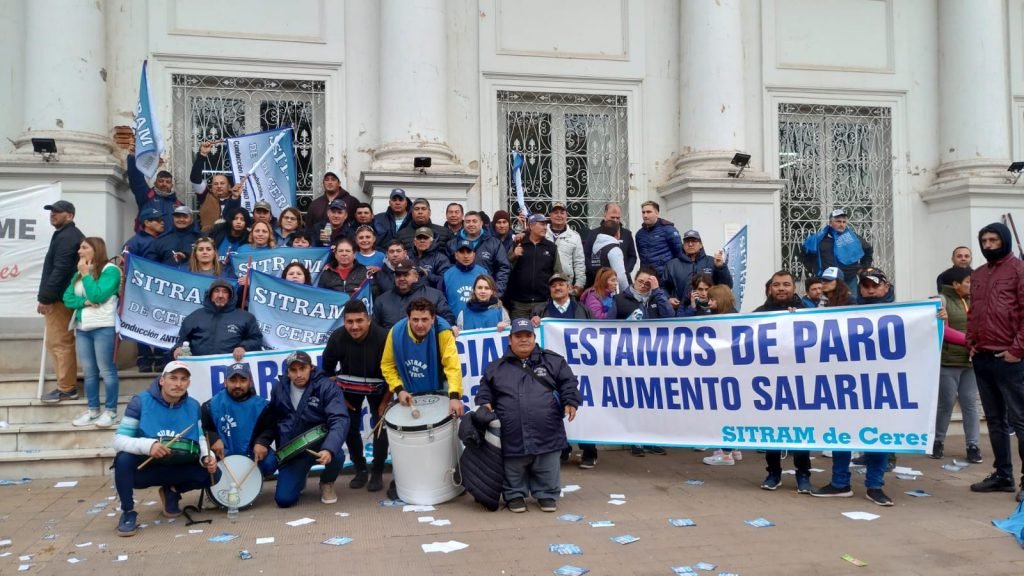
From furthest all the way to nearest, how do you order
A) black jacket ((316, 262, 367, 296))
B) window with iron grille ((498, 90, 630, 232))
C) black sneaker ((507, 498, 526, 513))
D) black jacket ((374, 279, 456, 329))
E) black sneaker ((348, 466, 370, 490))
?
window with iron grille ((498, 90, 630, 232)) → black jacket ((316, 262, 367, 296)) → black jacket ((374, 279, 456, 329)) → black sneaker ((348, 466, 370, 490)) → black sneaker ((507, 498, 526, 513))

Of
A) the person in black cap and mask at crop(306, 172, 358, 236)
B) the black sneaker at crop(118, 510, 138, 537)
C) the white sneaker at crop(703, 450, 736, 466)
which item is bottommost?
the white sneaker at crop(703, 450, 736, 466)

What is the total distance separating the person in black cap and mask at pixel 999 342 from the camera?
7094mm

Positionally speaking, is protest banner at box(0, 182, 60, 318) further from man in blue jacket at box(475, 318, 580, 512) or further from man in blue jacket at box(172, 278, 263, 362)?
man in blue jacket at box(475, 318, 580, 512)

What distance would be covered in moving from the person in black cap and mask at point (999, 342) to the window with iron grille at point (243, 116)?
8.70 metres

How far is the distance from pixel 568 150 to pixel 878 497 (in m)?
7.77

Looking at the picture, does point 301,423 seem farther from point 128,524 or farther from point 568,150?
point 568,150

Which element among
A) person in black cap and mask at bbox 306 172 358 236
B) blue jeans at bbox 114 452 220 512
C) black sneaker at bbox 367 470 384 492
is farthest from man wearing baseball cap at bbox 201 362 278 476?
person in black cap and mask at bbox 306 172 358 236

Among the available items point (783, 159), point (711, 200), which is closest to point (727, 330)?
point (711, 200)

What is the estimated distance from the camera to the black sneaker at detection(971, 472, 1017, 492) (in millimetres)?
7309

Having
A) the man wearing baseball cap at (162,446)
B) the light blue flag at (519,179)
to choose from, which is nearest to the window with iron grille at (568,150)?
the light blue flag at (519,179)

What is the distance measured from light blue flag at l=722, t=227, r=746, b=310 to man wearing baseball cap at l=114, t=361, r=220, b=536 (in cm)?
725

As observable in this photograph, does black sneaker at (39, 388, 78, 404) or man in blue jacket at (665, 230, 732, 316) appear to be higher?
man in blue jacket at (665, 230, 732, 316)

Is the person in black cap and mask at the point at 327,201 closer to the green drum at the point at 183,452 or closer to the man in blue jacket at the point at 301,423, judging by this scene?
the man in blue jacket at the point at 301,423

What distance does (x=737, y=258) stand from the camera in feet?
37.9
